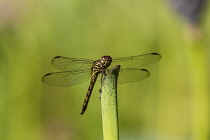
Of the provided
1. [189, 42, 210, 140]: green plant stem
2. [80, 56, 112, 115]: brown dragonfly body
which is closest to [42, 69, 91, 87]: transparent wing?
[80, 56, 112, 115]: brown dragonfly body

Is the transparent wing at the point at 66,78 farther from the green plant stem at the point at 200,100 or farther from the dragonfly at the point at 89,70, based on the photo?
the green plant stem at the point at 200,100

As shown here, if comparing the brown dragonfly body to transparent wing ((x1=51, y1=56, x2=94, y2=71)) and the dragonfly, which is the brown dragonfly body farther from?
transparent wing ((x1=51, y1=56, x2=94, y2=71))

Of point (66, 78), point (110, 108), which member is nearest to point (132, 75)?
point (66, 78)

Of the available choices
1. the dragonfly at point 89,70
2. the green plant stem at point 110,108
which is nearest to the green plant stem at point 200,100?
the dragonfly at point 89,70

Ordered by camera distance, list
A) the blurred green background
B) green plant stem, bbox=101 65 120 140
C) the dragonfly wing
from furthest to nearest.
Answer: the blurred green background, the dragonfly wing, green plant stem, bbox=101 65 120 140

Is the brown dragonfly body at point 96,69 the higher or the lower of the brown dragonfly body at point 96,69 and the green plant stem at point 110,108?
the higher

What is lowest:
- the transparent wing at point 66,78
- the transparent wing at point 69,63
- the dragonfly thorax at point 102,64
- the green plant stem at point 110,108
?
the green plant stem at point 110,108
